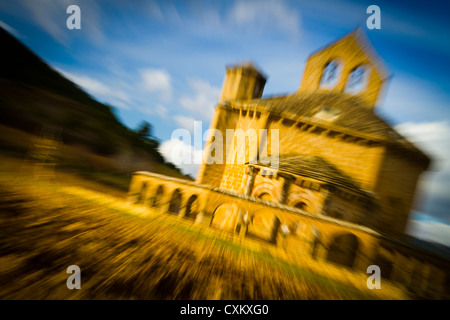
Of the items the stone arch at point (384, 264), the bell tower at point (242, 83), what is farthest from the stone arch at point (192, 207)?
the bell tower at point (242, 83)

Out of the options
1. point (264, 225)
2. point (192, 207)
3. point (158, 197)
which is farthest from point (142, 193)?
point (264, 225)

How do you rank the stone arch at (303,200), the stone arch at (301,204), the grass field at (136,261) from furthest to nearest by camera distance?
1. the stone arch at (301,204)
2. the stone arch at (303,200)
3. the grass field at (136,261)

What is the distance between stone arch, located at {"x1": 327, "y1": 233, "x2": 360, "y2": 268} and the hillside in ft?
57.5

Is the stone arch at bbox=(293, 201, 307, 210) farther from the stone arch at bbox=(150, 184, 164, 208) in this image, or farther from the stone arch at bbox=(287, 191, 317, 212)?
the stone arch at bbox=(150, 184, 164, 208)

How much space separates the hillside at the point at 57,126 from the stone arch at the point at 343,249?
57.5 feet

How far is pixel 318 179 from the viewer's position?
Answer: 7297 millimetres

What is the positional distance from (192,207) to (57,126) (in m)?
23.6

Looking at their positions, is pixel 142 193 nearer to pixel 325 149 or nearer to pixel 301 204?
pixel 301 204

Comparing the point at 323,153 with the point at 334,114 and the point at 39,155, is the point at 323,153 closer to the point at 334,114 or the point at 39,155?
the point at 334,114

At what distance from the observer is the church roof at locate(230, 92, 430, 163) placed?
9.54 m

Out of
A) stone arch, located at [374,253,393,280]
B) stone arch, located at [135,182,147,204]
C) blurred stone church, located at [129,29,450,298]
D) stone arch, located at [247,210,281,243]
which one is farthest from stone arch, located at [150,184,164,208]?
stone arch, located at [374,253,393,280]

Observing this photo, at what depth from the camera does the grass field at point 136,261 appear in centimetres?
186

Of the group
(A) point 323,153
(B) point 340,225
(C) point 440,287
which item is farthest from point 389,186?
(B) point 340,225

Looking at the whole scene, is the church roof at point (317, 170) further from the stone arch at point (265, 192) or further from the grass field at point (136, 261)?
the grass field at point (136, 261)
